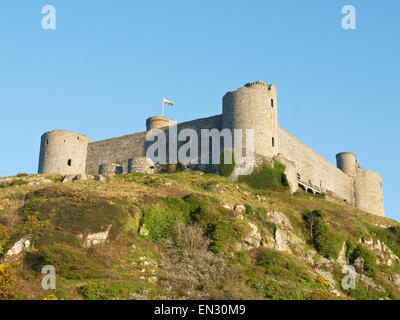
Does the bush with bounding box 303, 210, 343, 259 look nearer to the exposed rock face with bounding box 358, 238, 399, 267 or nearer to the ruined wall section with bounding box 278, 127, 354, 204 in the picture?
the exposed rock face with bounding box 358, 238, 399, 267

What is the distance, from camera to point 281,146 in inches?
1978

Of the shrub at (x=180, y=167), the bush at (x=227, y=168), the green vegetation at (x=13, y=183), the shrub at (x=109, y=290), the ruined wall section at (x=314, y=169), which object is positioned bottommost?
the shrub at (x=109, y=290)

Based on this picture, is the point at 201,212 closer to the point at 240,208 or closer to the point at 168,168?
the point at 240,208

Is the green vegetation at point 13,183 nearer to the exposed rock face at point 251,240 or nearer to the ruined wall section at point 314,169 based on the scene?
the exposed rock face at point 251,240

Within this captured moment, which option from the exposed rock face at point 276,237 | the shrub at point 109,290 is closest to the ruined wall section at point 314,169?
the exposed rock face at point 276,237

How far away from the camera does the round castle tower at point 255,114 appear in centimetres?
4378

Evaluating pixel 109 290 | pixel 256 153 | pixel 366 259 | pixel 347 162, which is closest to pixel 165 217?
pixel 109 290

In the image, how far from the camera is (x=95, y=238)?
26.6 m

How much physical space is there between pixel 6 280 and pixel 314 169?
40.0 m

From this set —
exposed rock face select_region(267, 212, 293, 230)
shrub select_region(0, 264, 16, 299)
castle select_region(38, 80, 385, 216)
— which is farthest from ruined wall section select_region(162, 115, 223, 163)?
shrub select_region(0, 264, 16, 299)

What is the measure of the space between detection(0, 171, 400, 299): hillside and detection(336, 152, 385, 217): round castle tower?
24431 mm

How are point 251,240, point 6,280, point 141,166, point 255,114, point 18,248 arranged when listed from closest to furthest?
point 6,280, point 18,248, point 251,240, point 255,114, point 141,166

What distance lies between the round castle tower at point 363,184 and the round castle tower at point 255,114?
2213 centimetres
